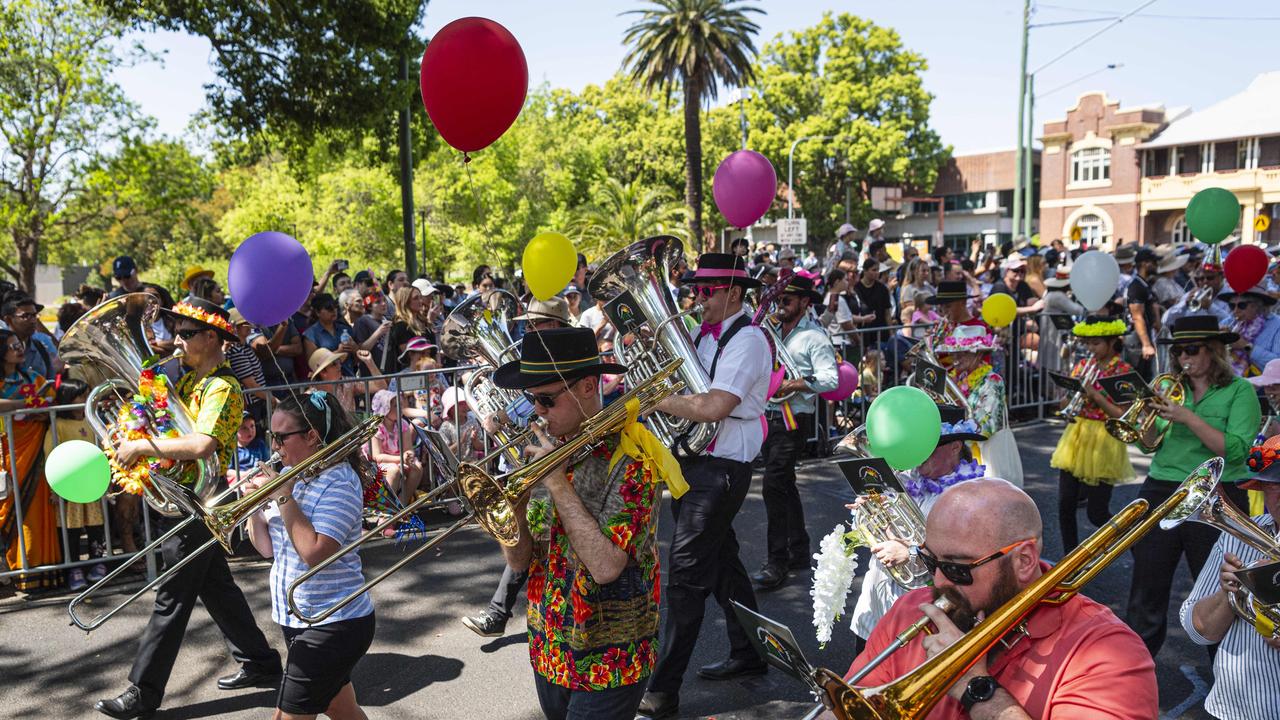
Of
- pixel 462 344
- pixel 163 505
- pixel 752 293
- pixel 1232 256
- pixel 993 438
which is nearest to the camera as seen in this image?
pixel 163 505

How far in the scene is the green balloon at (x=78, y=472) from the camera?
4.04 meters

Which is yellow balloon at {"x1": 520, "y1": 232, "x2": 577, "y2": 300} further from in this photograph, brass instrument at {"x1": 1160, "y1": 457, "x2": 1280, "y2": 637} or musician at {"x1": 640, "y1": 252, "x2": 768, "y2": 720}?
brass instrument at {"x1": 1160, "y1": 457, "x2": 1280, "y2": 637}

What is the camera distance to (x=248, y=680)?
461 cm

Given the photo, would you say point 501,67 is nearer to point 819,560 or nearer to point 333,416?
point 333,416

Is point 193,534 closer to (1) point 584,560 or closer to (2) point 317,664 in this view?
(2) point 317,664

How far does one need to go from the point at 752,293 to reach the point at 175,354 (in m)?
3.96

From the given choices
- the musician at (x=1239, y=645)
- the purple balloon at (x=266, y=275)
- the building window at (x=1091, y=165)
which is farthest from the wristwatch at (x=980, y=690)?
the building window at (x=1091, y=165)

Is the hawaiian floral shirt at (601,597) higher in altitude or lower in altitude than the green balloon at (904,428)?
lower

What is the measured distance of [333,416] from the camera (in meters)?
3.55

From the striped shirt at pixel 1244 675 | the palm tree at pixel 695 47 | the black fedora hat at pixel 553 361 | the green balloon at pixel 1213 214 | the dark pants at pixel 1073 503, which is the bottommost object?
the dark pants at pixel 1073 503

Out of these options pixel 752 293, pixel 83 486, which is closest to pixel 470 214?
pixel 752 293

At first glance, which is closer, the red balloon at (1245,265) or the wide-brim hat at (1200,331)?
the wide-brim hat at (1200,331)

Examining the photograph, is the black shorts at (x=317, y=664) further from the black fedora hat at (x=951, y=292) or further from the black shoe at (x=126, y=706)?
the black fedora hat at (x=951, y=292)

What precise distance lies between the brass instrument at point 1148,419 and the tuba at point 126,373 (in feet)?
Answer: 14.8
